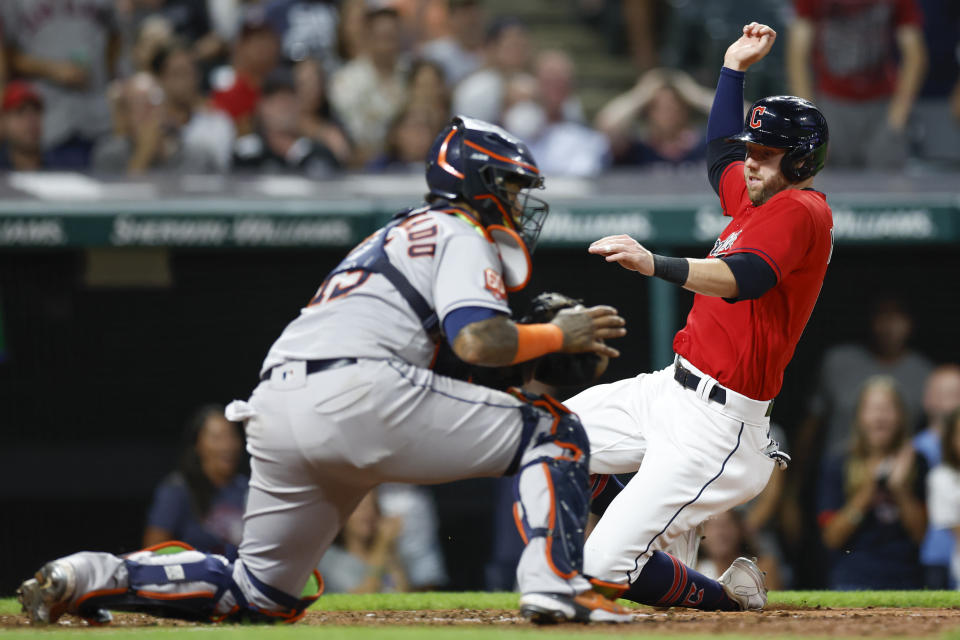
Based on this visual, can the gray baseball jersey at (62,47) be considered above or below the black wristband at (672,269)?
above

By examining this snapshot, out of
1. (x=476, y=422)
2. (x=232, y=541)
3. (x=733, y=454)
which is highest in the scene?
(x=476, y=422)

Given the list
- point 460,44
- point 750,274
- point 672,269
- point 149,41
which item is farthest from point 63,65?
point 750,274

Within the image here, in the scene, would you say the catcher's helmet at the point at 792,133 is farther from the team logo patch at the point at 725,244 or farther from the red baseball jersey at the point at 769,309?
the team logo patch at the point at 725,244

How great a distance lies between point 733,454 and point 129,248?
4510 mm

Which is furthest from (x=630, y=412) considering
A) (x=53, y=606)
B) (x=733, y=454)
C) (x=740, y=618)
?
(x=53, y=606)

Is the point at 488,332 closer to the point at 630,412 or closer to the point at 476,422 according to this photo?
the point at 476,422

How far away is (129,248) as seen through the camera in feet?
24.5

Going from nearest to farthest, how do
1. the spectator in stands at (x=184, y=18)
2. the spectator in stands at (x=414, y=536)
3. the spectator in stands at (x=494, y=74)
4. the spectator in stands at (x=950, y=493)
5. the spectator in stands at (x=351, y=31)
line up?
the spectator in stands at (x=950, y=493) → the spectator in stands at (x=414, y=536) → the spectator in stands at (x=494, y=74) → the spectator in stands at (x=351, y=31) → the spectator in stands at (x=184, y=18)

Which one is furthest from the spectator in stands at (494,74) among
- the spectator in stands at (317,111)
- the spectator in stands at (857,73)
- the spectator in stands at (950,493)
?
the spectator in stands at (950,493)

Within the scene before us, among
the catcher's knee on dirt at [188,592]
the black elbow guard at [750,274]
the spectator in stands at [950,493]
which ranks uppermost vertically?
the black elbow guard at [750,274]

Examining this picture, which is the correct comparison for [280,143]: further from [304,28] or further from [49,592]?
[49,592]

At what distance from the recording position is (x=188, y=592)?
3.75 meters

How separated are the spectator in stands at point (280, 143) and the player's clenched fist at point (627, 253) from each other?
3.98m

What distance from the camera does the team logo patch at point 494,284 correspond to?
346cm
